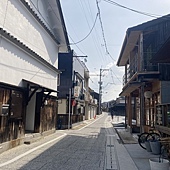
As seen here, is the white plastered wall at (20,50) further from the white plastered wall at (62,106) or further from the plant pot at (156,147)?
the white plastered wall at (62,106)

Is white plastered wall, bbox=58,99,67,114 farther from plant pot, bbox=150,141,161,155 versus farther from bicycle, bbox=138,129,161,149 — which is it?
plant pot, bbox=150,141,161,155

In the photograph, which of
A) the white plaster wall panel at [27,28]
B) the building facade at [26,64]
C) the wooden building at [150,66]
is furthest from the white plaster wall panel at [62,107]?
the wooden building at [150,66]

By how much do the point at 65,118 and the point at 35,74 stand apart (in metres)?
9.32

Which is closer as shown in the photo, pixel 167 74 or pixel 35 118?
pixel 167 74

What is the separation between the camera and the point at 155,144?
7902 mm

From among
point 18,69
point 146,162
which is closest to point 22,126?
point 18,69

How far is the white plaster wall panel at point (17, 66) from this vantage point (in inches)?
322

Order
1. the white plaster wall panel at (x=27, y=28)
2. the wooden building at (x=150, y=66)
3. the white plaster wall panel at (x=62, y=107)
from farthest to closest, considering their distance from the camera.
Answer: the white plaster wall panel at (x=62, y=107)
the wooden building at (x=150, y=66)
the white plaster wall panel at (x=27, y=28)

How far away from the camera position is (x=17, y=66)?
9.34m

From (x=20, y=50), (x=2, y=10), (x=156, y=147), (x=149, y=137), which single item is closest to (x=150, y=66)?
(x=149, y=137)

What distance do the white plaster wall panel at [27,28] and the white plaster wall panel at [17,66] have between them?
0.70 metres

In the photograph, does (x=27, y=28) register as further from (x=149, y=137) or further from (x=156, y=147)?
(x=156, y=147)

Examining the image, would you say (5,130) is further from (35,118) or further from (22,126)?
(35,118)

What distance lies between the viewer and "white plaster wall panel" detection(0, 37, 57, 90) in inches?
322
